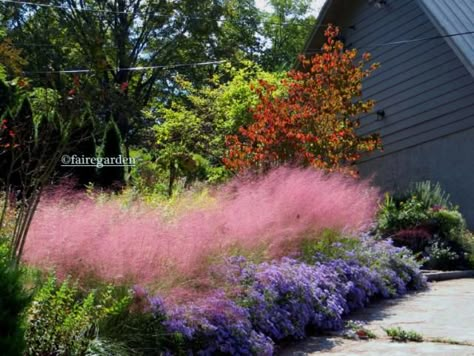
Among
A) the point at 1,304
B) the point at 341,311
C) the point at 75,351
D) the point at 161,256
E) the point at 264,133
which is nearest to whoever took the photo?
the point at 1,304

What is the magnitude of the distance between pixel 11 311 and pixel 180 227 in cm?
221

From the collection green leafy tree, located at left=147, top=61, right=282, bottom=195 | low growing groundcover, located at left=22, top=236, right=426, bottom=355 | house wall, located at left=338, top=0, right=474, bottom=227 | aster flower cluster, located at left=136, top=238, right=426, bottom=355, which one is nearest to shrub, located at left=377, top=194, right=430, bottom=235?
house wall, located at left=338, top=0, right=474, bottom=227

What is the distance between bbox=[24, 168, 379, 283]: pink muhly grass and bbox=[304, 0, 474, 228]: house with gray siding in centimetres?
542

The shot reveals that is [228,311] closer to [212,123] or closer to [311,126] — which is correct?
[311,126]

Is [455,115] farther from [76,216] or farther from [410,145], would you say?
[76,216]

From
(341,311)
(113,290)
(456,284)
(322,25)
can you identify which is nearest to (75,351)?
(113,290)

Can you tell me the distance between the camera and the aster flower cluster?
4117 mm

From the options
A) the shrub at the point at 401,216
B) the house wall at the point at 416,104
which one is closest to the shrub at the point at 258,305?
the shrub at the point at 401,216

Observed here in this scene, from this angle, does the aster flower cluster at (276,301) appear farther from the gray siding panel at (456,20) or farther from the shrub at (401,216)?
the gray siding panel at (456,20)

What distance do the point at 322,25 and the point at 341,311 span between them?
1254cm

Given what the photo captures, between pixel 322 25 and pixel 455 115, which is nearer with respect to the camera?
pixel 455 115

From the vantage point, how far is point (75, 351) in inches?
136

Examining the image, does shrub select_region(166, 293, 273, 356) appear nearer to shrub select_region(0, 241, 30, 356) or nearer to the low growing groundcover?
the low growing groundcover

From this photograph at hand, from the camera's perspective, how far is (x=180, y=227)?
4.71 m
